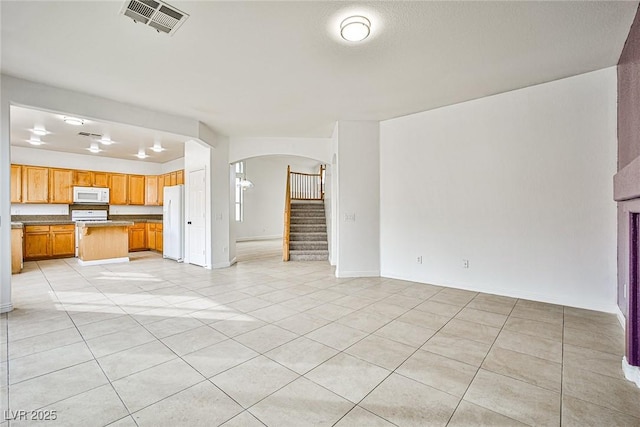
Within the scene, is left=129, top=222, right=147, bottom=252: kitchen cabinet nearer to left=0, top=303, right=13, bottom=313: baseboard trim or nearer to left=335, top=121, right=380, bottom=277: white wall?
left=0, top=303, right=13, bottom=313: baseboard trim

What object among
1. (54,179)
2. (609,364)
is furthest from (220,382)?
(54,179)

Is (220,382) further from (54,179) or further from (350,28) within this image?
Result: (54,179)

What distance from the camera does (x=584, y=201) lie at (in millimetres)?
3604

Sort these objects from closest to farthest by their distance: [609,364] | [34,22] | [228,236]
Result: [609,364]
[34,22]
[228,236]

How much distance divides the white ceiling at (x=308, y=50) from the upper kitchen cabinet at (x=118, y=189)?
531 cm

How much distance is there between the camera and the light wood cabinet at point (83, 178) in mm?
7867

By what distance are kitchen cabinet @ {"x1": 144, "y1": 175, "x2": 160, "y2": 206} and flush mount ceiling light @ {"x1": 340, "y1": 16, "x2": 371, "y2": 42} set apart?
8347 millimetres

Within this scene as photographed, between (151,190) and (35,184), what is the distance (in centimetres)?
259

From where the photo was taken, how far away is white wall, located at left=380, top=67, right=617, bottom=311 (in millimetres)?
3537

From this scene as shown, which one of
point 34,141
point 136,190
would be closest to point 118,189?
point 136,190

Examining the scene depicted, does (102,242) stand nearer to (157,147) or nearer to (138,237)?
(138,237)

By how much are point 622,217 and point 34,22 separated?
6.03m

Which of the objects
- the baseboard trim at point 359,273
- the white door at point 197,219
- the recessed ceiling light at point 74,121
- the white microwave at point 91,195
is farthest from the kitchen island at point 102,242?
the baseboard trim at point 359,273

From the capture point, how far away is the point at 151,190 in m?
9.10
